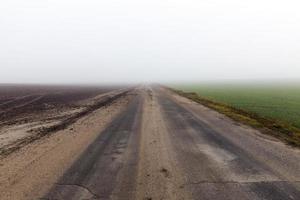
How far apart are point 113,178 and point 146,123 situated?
9.95 meters

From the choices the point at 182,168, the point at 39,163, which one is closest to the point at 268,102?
the point at 182,168

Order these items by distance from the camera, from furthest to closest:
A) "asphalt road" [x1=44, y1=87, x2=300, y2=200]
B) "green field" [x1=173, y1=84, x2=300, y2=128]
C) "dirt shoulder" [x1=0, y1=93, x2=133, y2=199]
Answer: "green field" [x1=173, y1=84, x2=300, y2=128], "dirt shoulder" [x1=0, y1=93, x2=133, y2=199], "asphalt road" [x1=44, y1=87, x2=300, y2=200]

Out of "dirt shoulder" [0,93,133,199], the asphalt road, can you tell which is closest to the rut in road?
the asphalt road

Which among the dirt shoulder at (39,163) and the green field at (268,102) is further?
the green field at (268,102)

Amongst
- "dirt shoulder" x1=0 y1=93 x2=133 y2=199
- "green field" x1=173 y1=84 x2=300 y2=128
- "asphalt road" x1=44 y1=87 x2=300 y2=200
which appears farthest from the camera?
"green field" x1=173 y1=84 x2=300 y2=128

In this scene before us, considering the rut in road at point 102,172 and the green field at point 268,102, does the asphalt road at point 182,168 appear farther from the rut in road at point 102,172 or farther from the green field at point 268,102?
the green field at point 268,102

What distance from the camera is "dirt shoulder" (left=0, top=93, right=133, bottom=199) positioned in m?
7.87

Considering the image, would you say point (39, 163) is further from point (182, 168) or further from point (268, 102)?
point (268, 102)

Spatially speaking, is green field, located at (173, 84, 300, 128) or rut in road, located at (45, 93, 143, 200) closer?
rut in road, located at (45, 93, 143, 200)

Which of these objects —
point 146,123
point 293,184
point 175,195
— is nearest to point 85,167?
point 175,195

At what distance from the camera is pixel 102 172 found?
360 inches

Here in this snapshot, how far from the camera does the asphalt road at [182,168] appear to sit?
7.52 meters

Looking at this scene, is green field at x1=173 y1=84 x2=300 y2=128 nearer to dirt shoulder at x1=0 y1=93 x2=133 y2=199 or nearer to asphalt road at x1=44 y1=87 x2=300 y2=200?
asphalt road at x1=44 y1=87 x2=300 y2=200

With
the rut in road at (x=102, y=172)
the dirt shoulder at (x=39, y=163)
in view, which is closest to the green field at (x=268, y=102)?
the rut in road at (x=102, y=172)
